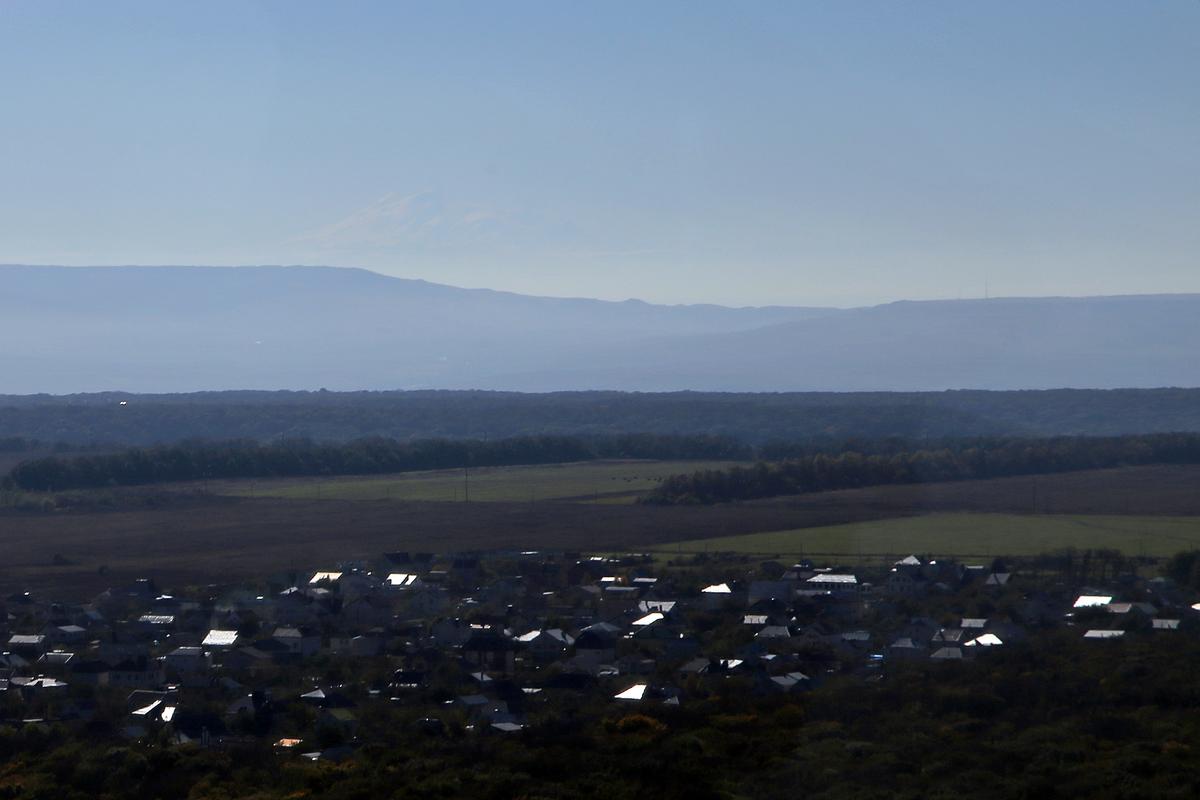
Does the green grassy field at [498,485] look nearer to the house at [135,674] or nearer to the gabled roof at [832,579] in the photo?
the gabled roof at [832,579]

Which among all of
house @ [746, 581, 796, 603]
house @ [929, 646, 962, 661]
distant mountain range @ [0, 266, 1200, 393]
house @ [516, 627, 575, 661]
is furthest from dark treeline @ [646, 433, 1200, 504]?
distant mountain range @ [0, 266, 1200, 393]

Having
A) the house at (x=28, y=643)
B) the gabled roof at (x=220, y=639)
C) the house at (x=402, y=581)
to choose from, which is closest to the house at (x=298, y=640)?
the gabled roof at (x=220, y=639)

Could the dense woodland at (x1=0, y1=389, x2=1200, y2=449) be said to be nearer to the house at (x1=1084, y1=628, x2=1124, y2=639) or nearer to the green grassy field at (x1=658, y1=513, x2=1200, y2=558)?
the green grassy field at (x1=658, y1=513, x2=1200, y2=558)

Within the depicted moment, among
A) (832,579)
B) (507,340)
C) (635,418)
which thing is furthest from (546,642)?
(507,340)

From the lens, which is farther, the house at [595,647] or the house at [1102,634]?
the house at [595,647]

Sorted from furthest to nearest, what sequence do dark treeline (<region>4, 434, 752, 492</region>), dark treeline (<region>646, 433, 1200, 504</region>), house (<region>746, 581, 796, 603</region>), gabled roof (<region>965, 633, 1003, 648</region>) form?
dark treeline (<region>4, 434, 752, 492</region>) → dark treeline (<region>646, 433, 1200, 504</region>) → house (<region>746, 581, 796, 603</region>) → gabled roof (<region>965, 633, 1003, 648</region>)

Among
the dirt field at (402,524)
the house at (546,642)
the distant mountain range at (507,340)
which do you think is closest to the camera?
the house at (546,642)

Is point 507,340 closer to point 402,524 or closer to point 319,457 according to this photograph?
point 319,457
